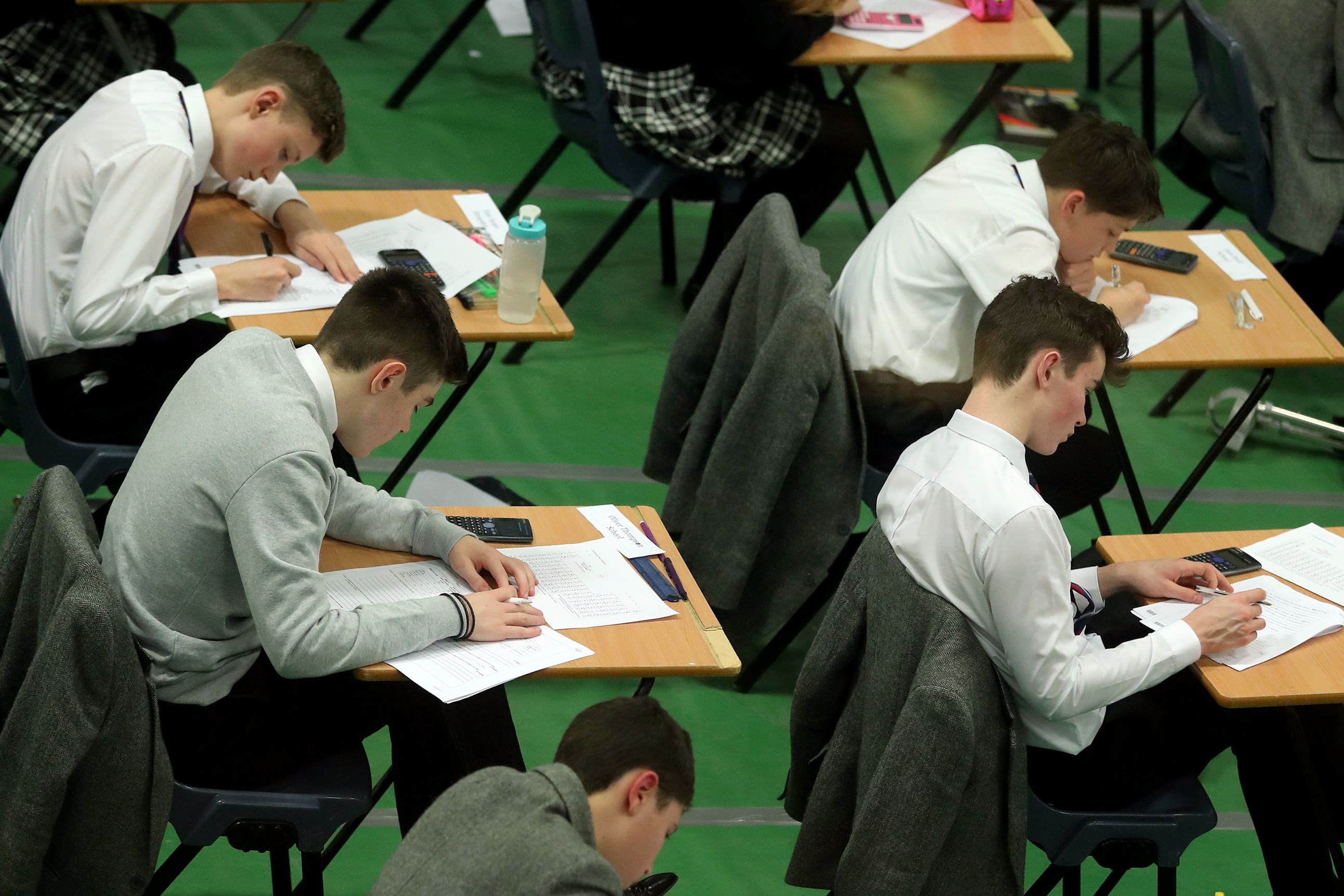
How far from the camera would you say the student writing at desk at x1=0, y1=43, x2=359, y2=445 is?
2.77 m

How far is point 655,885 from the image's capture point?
6.46 feet

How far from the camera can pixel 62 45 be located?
407 cm

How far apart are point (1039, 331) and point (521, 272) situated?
1.11 m

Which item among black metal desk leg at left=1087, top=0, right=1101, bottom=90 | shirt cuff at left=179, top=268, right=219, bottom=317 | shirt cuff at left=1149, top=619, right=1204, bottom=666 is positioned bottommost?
black metal desk leg at left=1087, top=0, right=1101, bottom=90

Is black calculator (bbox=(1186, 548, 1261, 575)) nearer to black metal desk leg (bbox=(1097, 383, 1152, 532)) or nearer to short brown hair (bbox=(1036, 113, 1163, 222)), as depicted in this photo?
black metal desk leg (bbox=(1097, 383, 1152, 532))

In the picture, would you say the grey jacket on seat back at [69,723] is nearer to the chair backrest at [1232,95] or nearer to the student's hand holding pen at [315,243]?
the student's hand holding pen at [315,243]

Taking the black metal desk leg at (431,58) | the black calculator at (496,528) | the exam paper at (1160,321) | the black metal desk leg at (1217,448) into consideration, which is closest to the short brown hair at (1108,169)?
the exam paper at (1160,321)

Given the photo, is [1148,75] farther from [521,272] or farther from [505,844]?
[505,844]

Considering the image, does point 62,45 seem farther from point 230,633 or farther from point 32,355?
point 230,633

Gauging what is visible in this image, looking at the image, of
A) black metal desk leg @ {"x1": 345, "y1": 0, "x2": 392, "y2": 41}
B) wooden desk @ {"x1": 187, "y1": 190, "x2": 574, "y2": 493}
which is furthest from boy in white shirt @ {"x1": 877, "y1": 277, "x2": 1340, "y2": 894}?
black metal desk leg @ {"x1": 345, "y1": 0, "x2": 392, "y2": 41}

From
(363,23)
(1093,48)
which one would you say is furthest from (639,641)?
(1093,48)

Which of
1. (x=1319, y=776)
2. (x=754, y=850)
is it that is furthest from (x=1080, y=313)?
(x=754, y=850)

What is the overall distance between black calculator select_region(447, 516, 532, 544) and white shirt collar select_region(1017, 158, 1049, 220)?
4.41 feet

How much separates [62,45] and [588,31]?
1.40m
